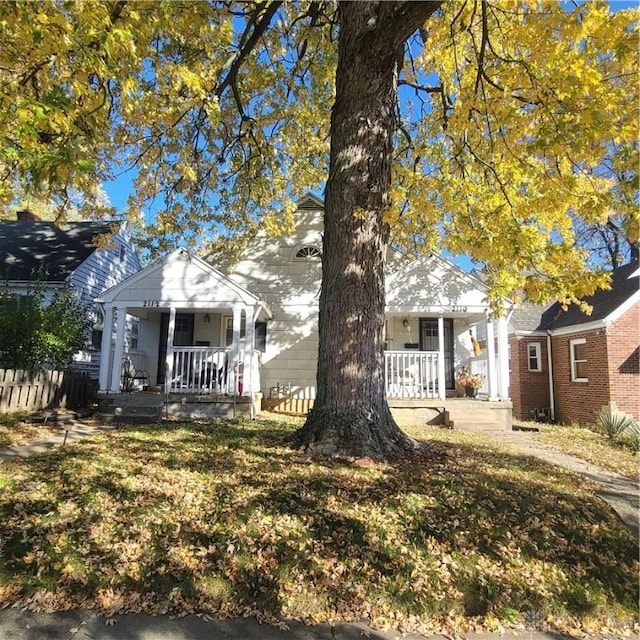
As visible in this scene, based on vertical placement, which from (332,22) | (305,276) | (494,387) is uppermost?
(332,22)

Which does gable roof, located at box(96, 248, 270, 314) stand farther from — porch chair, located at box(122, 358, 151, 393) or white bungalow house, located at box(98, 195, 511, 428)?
porch chair, located at box(122, 358, 151, 393)

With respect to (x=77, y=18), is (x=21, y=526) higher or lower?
lower

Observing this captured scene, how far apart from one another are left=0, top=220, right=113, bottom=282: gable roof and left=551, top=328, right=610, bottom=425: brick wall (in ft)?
53.4

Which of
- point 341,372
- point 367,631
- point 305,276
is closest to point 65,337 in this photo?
point 305,276

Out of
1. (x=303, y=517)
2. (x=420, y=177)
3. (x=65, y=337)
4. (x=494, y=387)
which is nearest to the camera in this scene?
(x=303, y=517)

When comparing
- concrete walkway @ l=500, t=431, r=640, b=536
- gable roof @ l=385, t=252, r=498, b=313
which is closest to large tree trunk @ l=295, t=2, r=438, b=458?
concrete walkway @ l=500, t=431, r=640, b=536

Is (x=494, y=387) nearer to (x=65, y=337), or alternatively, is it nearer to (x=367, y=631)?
(x=367, y=631)

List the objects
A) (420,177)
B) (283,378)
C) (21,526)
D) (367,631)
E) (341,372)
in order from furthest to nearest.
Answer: (283,378) → (420,177) → (341,372) → (21,526) → (367,631)

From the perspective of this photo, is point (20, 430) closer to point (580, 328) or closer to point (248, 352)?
point (248, 352)

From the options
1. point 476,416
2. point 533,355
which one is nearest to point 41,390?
point 476,416

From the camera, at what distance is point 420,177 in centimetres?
765

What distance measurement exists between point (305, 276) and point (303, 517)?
430 inches

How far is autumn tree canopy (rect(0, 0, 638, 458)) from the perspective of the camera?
418 cm

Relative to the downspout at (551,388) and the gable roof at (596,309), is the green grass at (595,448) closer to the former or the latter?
the downspout at (551,388)
